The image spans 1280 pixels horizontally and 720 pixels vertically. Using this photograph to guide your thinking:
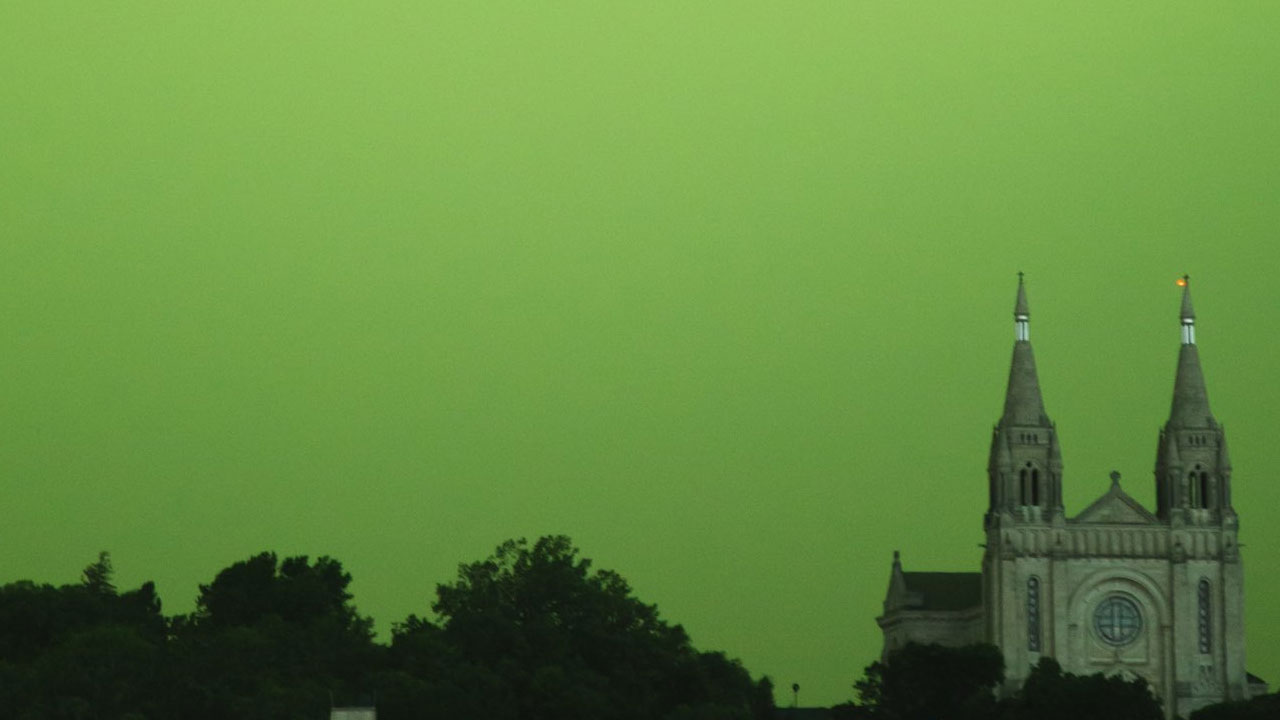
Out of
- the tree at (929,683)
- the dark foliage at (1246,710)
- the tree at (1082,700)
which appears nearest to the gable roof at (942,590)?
the tree at (929,683)

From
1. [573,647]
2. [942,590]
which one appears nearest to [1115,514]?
[942,590]

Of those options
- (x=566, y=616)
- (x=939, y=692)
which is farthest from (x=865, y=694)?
(x=566, y=616)

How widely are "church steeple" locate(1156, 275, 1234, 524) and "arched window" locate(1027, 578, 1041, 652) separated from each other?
6.47m

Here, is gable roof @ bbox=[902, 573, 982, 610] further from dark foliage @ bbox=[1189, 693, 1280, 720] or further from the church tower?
dark foliage @ bbox=[1189, 693, 1280, 720]

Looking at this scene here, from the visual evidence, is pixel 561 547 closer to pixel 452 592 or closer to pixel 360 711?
pixel 452 592

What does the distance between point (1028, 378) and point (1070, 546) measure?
7418mm

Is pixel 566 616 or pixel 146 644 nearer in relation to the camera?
pixel 146 644

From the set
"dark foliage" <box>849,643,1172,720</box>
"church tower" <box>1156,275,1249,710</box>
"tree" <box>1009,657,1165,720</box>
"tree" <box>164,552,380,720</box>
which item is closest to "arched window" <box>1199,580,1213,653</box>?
"church tower" <box>1156,275,1249,710</box>

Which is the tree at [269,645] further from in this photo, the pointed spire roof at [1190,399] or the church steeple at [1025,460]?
the pointed spire roof at [1190,399]

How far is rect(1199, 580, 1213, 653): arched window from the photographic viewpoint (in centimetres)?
13538

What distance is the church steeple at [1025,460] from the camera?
442 ft

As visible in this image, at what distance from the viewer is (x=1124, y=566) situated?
13562 cm

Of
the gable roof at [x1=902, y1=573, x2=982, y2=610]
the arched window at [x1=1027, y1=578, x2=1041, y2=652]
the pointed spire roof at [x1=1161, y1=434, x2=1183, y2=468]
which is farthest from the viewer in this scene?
the gable roof at [x1=902, y1=573, x2=982, y2=610]

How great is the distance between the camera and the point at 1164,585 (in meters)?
136
